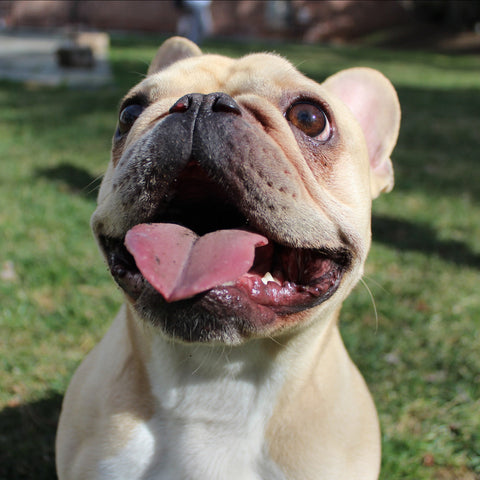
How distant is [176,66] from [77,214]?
3457mm

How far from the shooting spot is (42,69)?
45.1 feet

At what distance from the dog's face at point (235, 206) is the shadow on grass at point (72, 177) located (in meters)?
4.15

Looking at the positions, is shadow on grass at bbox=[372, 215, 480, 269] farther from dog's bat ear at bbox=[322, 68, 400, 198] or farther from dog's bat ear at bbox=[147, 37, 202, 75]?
dog's bat ear at bbox=[147, 37, 202, 75]

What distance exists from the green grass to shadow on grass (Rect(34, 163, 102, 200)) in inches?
0.9

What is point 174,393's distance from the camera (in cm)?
227

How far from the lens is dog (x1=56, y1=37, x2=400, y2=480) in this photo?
187 centimetres

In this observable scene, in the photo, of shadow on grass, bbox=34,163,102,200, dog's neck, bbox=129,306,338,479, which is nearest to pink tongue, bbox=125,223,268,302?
dog's neck, bbox=129,306,338,479

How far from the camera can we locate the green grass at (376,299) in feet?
10.3

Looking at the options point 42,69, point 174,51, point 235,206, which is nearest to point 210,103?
point 235,206

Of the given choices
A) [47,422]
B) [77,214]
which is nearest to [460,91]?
[77,214]

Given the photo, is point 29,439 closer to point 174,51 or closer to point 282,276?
point 282,276

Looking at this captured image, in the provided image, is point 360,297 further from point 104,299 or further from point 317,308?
point 317,308

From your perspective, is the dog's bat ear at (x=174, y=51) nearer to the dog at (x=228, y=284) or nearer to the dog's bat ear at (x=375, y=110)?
the dog at (x=228, y=284)

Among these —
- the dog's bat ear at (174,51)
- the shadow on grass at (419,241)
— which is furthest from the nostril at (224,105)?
the shadow on grass at (419,241)
